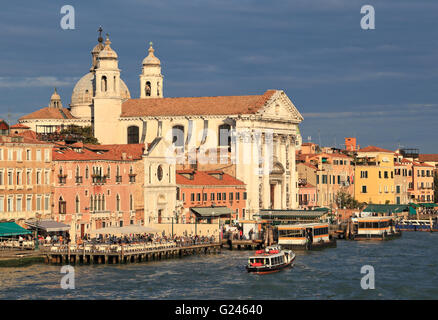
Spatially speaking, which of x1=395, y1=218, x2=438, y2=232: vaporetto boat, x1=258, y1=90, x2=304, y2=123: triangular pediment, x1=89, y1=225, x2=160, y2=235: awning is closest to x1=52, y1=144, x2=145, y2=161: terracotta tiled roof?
x1=89, y1=225, x2=160, y2=235: awning

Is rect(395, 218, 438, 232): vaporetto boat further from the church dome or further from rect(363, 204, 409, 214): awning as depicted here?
the church dome

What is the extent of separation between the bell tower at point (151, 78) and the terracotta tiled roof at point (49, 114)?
26.5 feet

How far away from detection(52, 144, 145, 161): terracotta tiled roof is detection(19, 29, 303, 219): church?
13.6m

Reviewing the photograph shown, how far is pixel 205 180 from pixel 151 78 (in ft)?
82.9

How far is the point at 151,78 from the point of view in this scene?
10181cm

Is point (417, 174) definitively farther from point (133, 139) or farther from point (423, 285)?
point (423, 285)

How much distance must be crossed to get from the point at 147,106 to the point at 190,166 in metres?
9.56

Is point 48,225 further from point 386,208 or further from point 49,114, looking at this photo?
point 386,208

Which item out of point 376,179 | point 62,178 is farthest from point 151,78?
point 62,178

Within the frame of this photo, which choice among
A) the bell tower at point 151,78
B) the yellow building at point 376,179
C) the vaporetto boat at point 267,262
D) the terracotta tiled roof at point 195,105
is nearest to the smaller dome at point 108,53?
the terracotta tiled roof at point 195,105

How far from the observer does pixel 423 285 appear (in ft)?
163

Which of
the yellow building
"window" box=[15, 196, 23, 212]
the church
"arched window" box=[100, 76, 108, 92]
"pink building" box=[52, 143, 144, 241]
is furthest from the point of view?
the yellow building

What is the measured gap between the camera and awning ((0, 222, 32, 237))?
55.8m
